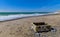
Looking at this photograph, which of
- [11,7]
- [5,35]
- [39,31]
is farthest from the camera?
[11,7]

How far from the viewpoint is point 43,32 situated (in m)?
6.05

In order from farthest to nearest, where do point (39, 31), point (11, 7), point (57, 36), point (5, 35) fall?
point (11, 7), point (5, 35), point (39, 31), point (57, 36)

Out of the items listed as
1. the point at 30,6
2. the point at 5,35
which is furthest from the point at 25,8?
the point at 5,35

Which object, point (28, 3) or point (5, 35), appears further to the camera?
point (28, 3)

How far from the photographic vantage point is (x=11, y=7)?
107ft

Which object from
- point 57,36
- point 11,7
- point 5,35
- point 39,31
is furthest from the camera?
point 11,7

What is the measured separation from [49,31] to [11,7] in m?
27.3

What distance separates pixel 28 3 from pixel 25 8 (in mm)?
1396

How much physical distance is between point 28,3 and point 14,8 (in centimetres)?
354

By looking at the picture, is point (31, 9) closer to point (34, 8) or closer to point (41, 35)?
point (34, 8)

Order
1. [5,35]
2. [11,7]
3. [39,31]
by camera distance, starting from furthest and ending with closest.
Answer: [11,7]
[5,35]
[39,31]

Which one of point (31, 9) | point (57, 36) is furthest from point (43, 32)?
point (31, 9)

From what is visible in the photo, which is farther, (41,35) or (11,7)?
(11,7)

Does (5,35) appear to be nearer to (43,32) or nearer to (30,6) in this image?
(43,32)
